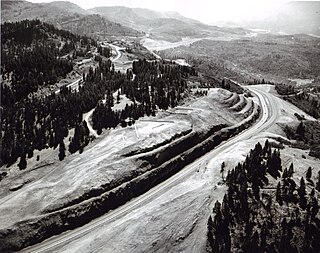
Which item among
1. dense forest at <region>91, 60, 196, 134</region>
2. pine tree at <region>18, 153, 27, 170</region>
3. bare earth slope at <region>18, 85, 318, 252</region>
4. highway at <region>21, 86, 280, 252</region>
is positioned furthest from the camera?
dense forest at <region>91, 60, 196, 134</region>

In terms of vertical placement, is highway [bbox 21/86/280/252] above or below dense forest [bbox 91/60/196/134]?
below

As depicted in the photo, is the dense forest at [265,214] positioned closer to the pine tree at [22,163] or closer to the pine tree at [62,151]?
the pine tree at [62,151]

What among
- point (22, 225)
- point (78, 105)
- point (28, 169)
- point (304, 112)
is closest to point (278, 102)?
point (304, 112)

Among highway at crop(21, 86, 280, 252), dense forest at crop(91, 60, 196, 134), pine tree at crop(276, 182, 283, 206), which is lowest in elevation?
highway at crop(21, 86, 280, 252)

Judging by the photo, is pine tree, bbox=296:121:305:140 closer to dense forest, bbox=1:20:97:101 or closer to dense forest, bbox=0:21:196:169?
dense forest, bbox=0:21:196:169

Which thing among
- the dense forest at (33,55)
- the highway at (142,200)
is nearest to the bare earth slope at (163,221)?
the highway at (142,200)

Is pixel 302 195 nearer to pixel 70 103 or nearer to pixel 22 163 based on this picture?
pixel 22 163

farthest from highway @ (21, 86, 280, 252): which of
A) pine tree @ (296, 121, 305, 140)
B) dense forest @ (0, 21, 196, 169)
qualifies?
dense forest @ (0, 21, 196, 169)
